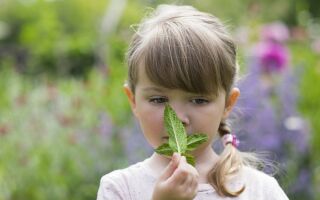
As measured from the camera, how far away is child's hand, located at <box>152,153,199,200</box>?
226 cm

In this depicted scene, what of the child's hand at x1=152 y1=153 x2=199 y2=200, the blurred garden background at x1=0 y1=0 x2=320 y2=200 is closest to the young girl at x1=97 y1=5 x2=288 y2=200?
the child's hand at x1=152 y1=153 x2=199 y2=200

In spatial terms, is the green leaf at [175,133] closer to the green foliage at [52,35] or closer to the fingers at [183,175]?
the fingers at [183,175]

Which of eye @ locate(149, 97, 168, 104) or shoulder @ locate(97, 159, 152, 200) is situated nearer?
eye @ locate(149, 97, 168, 104)

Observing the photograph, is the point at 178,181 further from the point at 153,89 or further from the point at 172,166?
the point at 153,89

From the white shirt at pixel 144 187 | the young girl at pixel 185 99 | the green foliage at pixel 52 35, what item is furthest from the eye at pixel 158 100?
the green foliage at pixel 52 35

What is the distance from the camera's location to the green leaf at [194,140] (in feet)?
7.90

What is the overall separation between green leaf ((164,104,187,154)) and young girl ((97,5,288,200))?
0.18ft

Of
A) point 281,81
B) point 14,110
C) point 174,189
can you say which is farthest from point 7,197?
point 174,189

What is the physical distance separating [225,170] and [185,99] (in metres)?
0.31

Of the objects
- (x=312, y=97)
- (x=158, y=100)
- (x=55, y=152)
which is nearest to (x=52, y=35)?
(x=312, y=97)

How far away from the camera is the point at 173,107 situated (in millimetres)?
2438

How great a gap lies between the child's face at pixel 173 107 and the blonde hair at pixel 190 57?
2 cm

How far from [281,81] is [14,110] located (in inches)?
85.0

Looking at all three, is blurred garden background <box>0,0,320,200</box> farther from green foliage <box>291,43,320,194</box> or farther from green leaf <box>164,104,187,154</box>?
green leaf <box>164,104,187,154</box>
